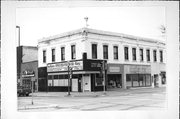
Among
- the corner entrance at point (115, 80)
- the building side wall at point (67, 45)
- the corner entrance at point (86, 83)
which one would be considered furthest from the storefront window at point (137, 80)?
the building side wall at point (67, 45)

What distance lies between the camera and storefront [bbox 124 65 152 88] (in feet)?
63.8

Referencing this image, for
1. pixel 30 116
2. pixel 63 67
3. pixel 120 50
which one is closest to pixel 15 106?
pixel 30 116

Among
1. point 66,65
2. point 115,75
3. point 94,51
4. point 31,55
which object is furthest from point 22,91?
point 115,75

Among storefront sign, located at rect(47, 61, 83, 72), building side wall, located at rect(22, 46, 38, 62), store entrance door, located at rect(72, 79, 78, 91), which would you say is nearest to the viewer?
store entrance door, located at rect(72, 79, 78, 91)

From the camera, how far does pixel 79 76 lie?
17.7 m

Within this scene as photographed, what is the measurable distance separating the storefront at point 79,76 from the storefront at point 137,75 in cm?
233

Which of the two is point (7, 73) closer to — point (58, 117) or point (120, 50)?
point (58, 117)

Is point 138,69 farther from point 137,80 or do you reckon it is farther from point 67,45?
point 67,45

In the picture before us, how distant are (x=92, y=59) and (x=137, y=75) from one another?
3941 mm

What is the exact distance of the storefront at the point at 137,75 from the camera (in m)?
19.4

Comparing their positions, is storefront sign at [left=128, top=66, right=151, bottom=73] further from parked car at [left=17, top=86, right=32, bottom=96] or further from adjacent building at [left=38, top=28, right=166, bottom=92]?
parked car at [left=17, top=86, right=32, bottom=96]

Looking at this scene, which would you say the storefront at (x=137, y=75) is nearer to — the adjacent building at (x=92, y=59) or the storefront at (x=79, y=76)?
the adjacent building at (x=92, y=59)

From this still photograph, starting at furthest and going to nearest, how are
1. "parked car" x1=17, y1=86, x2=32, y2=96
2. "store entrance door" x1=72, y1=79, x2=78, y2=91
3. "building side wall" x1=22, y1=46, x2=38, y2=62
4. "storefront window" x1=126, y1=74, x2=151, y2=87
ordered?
1. "storefront window" x1=126, y1=74, x2=151, y2=87
2. "building side wall" x1=22, y1=46, x2=38, y2=62
3. "store entrance door" x1=72, y1=79, x2=78, y2=91
4. "parked car" x1=17, y1=86, x2=32, y2=96

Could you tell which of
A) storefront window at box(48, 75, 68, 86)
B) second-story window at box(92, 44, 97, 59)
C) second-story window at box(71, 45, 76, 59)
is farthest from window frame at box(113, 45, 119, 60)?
storefront window at box(48, 75, 68, 86)
